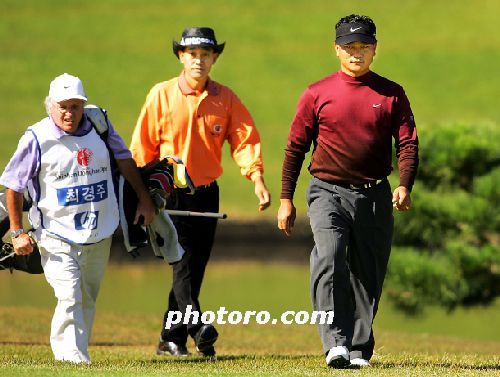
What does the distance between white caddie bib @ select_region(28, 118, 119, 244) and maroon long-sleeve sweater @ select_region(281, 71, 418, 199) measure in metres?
1.18

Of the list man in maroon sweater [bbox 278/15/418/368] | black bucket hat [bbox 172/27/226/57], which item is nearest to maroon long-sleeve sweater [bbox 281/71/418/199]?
man in maroon sweater [bbox 278/15/418/368]

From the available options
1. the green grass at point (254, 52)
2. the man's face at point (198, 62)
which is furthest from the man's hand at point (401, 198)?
the green grass at point (254, 52)

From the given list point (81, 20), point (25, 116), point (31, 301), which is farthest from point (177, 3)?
point (31, 301)

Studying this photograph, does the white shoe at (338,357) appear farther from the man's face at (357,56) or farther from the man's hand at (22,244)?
the man's hand at (22,244)

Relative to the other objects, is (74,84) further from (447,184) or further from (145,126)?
(447,184)

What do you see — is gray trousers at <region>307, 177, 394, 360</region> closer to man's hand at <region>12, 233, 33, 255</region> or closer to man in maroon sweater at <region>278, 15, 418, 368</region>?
man in maroon sweater at <region>278, 15, 418, 368</region>

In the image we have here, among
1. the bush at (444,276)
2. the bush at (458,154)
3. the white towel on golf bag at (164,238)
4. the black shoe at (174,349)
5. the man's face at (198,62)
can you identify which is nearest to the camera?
the white towel on golf bag at (164,238)

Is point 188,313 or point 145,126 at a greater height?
point 145,126

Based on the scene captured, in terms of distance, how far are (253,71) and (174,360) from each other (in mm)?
47034

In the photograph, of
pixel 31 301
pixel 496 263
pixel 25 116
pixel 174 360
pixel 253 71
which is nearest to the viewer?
pixel 174 360

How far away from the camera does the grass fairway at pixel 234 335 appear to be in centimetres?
866

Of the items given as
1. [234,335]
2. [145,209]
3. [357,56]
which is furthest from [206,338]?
[234,335]

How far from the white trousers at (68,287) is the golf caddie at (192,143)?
1.33m

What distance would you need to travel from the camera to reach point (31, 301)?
24109 millimetres
